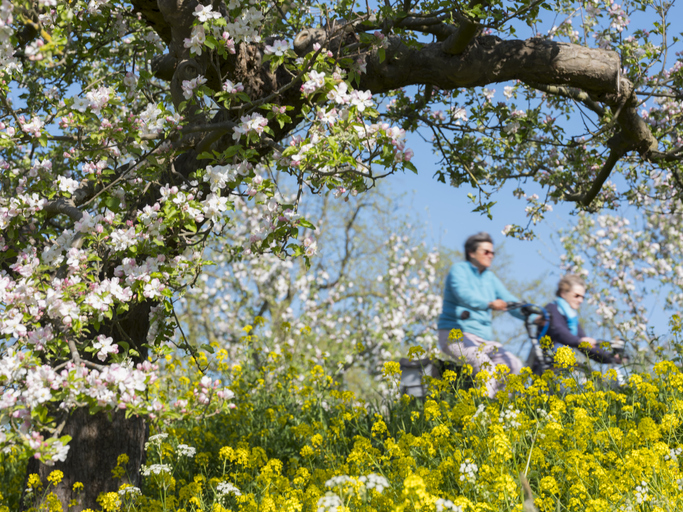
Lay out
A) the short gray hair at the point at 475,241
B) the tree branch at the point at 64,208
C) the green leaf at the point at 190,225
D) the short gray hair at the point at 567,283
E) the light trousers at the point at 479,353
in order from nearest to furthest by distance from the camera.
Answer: the green leaf at the point at 190,225 < the tree branch at the point at 64,208 < the light trousers at the point at 479,353 < the short gray hair at the point at 475,241 < the short gray hair at the point at 567,283

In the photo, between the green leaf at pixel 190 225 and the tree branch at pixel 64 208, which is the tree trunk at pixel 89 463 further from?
the green leaf at pixel 190 225

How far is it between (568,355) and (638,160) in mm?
3342

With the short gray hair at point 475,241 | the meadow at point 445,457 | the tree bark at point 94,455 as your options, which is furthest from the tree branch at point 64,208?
the short gray hair at point 475,241

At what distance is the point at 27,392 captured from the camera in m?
2.78

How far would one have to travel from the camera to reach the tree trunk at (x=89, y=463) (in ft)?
15.3

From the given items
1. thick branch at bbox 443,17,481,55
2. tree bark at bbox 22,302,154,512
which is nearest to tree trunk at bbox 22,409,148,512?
tree bark at bbox 22,302,154,512

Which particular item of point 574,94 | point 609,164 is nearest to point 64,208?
point 574,94

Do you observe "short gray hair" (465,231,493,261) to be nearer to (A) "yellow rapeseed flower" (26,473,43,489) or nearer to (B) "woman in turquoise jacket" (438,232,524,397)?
(B) "woman in turquoise jacket" (438,232,524,397)

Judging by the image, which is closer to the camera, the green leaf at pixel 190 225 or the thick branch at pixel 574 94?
the green leaf at pixel 190 225

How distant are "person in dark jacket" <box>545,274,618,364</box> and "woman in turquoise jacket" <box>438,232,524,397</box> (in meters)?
0.88

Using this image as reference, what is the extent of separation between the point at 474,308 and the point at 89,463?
12.6 ft

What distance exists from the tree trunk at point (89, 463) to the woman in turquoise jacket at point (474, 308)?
3.16m

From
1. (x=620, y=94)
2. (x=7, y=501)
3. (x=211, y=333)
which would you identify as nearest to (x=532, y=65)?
(x=620, y=94)

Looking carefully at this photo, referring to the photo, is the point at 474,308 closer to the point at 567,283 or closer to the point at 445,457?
the point at 567,283
